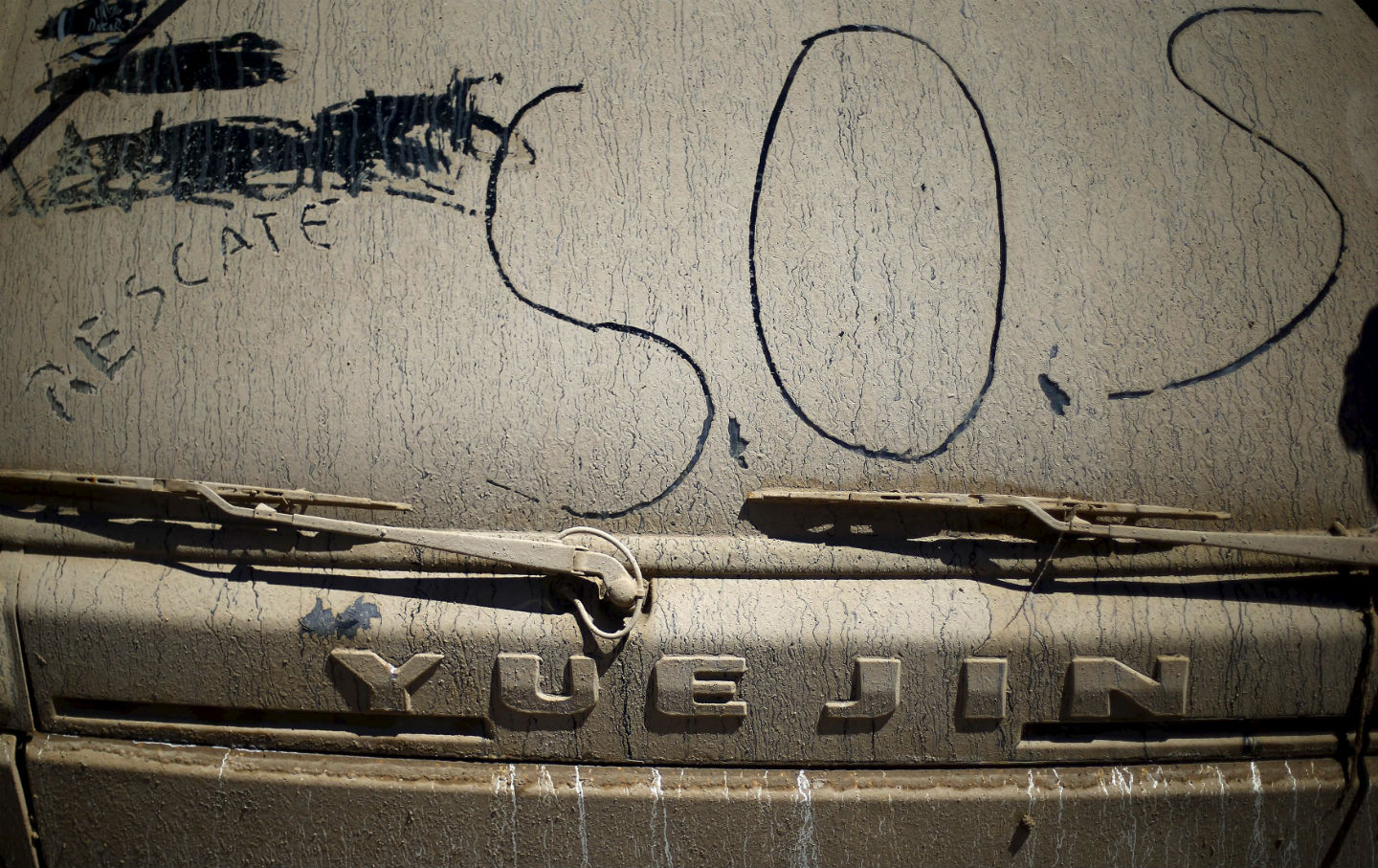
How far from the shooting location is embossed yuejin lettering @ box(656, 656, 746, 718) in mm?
1346

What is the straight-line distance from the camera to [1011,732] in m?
1.39

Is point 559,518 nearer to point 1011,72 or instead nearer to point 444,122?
point 444,122

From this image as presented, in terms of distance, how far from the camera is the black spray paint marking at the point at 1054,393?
1.40m

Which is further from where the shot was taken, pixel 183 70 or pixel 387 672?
pixel 183 70

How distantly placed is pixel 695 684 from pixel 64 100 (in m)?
1.60

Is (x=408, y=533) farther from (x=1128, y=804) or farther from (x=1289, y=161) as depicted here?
(x=1289, y=161)

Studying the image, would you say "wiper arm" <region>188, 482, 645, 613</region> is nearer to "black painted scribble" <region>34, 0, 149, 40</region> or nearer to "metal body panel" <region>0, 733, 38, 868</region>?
"metal body panel" <region>0, 733, 38, 868</region>

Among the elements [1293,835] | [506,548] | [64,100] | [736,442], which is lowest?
[1293,835]

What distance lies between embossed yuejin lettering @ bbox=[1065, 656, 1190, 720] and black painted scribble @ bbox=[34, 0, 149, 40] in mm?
2092

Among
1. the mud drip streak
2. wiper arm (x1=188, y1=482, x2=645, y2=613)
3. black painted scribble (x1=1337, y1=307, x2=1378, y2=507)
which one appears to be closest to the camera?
wiper arm (x1=188, y1=482, x2=645, y2=613)

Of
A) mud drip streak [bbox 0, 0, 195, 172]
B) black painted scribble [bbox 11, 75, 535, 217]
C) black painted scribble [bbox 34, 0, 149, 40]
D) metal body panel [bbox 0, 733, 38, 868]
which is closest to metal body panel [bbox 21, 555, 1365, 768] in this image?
metal body panel [bbox 0, 733, 38, 868]

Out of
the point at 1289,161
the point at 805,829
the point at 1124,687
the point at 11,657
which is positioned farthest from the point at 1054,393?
the point at 11,657

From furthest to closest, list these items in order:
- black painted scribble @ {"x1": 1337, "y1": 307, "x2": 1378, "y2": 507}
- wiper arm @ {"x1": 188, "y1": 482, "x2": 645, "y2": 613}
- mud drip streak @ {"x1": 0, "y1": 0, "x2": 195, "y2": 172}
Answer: mud drip streak @ {"x1": 0, "y1": 0, "x2": 195, "y2": 172} < black painted scribble @ {"x1": 1337, "y1": 307, "x2": 1378, "y2": 507} < wiper arm @ {"x1": 188, "y1": 482, "x2": 645, "y2": 613}

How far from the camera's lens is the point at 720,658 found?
135cm
